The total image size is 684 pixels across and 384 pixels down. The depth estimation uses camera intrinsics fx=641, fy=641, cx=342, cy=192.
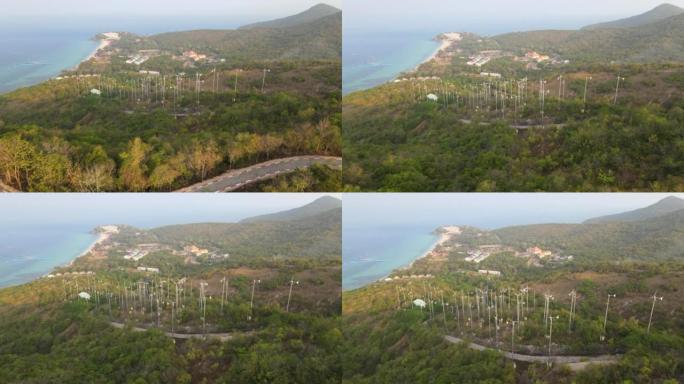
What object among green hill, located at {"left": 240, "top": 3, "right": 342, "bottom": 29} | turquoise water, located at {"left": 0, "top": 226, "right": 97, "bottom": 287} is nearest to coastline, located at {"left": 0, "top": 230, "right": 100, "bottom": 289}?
turquoise water, located at {"left": 0, "top": 226, "right": 97, "bottom": 287}

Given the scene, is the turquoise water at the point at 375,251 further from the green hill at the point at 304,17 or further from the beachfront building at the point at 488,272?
the green hill at the point at 304,17

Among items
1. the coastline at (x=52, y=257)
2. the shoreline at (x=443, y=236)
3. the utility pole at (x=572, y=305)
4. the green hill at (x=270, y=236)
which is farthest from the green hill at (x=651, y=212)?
the coastline at (x=52, y=257)

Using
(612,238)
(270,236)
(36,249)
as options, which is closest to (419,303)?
(270,236)

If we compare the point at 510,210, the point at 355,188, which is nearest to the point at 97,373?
the point at 355,188

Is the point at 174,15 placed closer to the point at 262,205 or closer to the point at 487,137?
the point at 262,205

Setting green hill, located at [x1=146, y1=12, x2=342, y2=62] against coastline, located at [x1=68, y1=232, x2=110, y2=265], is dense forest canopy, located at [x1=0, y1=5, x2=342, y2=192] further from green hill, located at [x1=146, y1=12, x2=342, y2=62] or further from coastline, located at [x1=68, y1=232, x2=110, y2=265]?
coastline, located at [x1=68, y1=232, x2=110, y2=265]

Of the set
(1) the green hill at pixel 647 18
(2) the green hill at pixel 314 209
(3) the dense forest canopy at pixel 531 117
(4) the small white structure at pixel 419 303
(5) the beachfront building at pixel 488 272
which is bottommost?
(4) the small white structure at pixel 419 303
